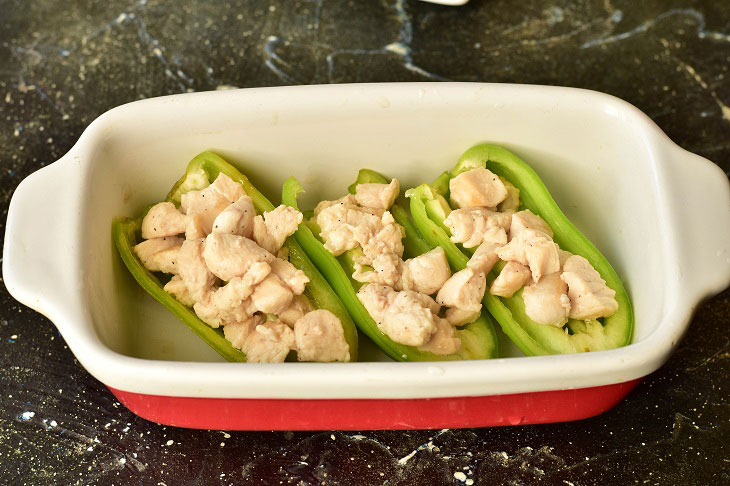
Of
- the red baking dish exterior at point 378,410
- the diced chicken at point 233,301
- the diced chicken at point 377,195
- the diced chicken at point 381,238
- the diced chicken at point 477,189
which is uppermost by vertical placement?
the diced chicken at point 477,189

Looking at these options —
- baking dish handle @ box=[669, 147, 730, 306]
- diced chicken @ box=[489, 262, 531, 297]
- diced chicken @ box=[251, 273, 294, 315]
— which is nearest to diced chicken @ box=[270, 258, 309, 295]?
diced chicken @ box=[251, 273, 294, 315]

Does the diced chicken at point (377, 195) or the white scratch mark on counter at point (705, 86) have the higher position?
the diced chicken at point (377, 195)

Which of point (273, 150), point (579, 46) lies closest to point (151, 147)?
point (273, 150)

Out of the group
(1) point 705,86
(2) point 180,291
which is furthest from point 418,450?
(1) point 705,86

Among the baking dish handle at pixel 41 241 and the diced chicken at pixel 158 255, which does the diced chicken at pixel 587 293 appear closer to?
the diced chicken at pixel 158 255

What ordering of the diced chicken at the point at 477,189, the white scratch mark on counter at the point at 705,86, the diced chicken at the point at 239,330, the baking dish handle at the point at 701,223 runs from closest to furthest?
the baking dish handle at the point at 701,223 < the diced chicken at the point at 239,330 < the diced chicken at the point at 477,189 < the white scratch mark on counter at the point at 705,86

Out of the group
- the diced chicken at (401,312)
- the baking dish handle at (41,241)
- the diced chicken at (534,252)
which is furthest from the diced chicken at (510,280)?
the baking dish handle at (41,241)
